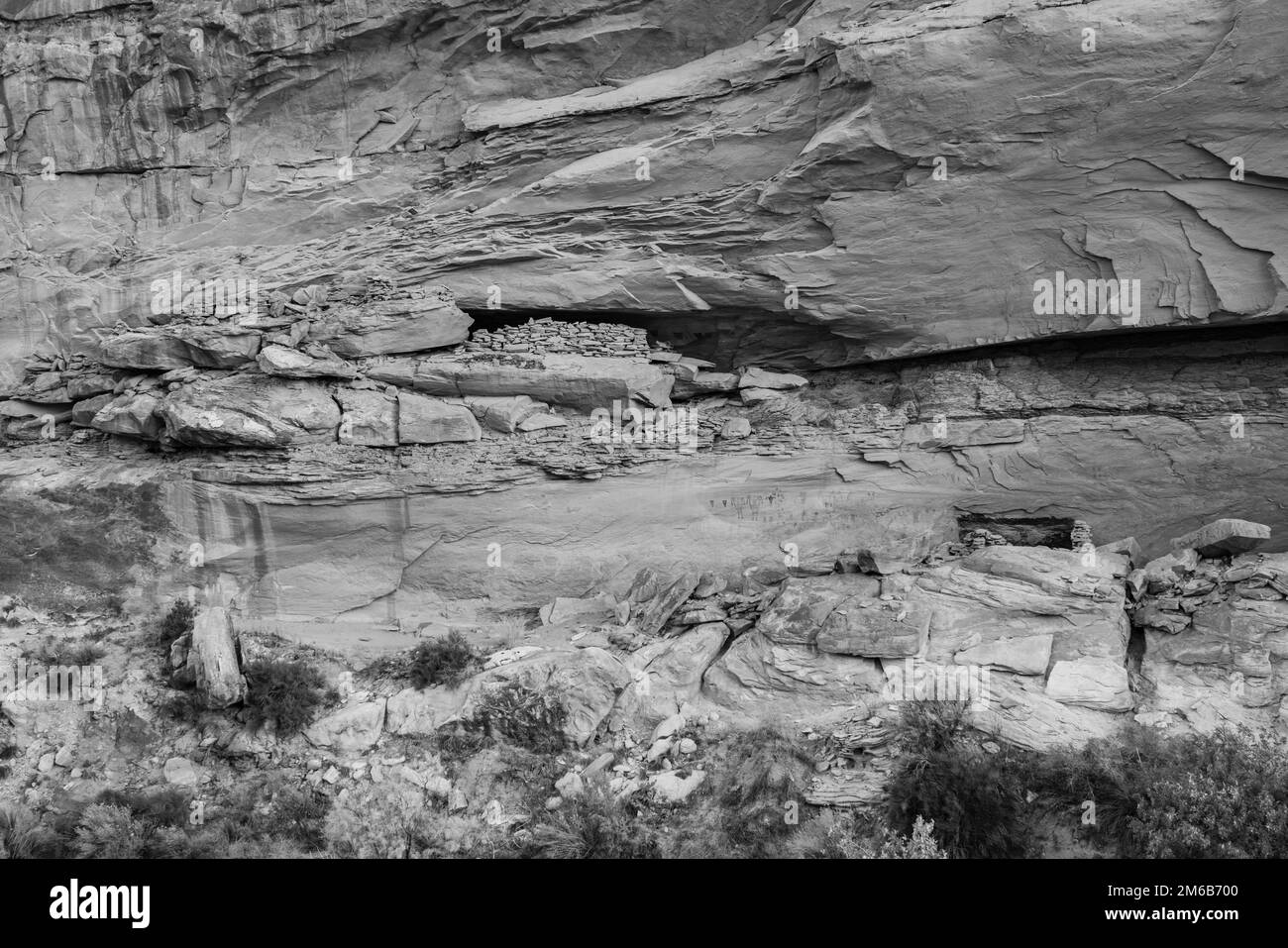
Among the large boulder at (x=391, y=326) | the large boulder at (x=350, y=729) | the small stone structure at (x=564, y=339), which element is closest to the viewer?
the large boulder at (x=350, y=729)

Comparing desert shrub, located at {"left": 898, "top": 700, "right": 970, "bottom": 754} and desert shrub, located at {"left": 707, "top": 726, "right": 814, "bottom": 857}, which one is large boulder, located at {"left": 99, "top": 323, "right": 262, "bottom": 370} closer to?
desert shrub, located at {"left": 707, "top": 726, "right": 814, "bottom": 857}

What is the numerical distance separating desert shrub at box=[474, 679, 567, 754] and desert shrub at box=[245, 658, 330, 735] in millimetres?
2197

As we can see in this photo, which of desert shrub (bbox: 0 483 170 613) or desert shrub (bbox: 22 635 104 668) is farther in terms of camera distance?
desert shrub (bbox: 0 483 170 613)

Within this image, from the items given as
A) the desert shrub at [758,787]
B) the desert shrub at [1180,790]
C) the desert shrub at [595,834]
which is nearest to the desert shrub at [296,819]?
the desert shrub at [595,834]

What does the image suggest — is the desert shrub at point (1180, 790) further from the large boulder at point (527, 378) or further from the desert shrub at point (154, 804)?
the desert shrub at point (154, 804)

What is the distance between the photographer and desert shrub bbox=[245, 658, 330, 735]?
37.7 feet

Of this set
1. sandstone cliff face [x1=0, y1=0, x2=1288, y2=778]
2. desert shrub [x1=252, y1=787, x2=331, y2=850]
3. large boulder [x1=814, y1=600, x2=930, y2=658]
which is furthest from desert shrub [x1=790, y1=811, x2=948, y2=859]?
desert shrub [x1=252, y1=787, x2=331, y2=850]

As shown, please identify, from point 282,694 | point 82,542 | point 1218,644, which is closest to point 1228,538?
point 1218,644

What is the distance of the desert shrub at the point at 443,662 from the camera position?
12.1 m

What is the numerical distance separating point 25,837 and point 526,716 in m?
5.34

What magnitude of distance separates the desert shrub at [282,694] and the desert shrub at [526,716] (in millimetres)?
2197

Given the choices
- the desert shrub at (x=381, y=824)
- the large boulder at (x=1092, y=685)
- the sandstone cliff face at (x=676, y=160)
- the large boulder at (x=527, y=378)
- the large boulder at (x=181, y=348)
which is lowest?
the desert shrub at (x=381, y=824)

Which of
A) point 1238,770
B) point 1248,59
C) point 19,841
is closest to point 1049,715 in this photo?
point 1238,770

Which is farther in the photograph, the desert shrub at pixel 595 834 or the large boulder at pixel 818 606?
the large boulder at pixel 818 606
